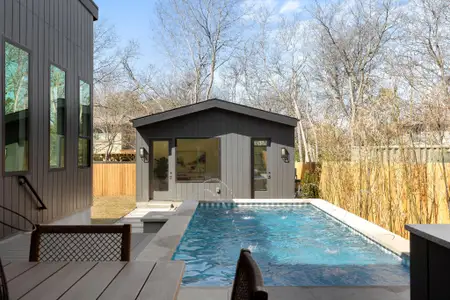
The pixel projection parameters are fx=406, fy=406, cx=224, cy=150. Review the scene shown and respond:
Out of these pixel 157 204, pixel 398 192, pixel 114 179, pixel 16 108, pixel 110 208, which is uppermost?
pixel 16 108

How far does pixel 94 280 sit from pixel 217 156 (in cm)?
960

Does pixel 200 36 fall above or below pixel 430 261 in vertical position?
above

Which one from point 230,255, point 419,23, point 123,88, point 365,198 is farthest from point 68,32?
point 123,88

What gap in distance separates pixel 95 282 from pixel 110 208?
408 inches

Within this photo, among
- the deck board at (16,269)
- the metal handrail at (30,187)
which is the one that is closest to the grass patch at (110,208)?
the metal handrail at (30,187)

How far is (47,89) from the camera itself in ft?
19.1

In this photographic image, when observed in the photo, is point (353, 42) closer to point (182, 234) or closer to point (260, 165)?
point (260, 165)

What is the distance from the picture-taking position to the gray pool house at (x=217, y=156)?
36.8 ft

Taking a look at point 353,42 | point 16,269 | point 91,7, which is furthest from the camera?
point 353,42

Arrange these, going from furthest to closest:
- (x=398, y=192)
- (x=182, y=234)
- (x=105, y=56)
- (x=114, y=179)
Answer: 1. (x=105, y=56)
2. (x=114, y=179)
3. (x=398, y=192)
4. (x=182, y=234)

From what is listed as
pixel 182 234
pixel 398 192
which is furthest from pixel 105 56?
pixel 398 192

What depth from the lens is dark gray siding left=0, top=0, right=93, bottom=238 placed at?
4859 millimetres

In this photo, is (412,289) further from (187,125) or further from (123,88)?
(123,88)

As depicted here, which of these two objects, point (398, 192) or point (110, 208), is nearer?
point (398, 192)
